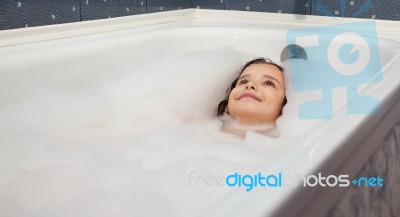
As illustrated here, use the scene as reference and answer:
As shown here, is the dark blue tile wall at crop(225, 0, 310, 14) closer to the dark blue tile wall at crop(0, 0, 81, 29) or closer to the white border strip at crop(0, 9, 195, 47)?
the white border strip at crop(0, 9, 195, 47)

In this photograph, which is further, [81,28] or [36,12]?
[81,28]

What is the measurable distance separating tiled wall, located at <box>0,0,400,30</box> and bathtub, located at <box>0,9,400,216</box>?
30 millimetres

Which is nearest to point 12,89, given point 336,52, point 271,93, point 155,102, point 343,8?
point 155,102

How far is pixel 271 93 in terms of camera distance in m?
1.19

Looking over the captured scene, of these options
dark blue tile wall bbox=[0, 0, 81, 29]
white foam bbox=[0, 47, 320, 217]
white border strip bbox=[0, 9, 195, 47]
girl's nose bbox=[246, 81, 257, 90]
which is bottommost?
white foam bbox=[0, 47, 320, 217]

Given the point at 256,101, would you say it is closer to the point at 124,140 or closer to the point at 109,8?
the point at 124,140

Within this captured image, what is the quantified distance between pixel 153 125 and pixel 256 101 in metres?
0.29

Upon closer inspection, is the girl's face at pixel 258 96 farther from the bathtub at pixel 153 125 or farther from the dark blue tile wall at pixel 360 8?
the dark blue tile wall at pixel 360 8

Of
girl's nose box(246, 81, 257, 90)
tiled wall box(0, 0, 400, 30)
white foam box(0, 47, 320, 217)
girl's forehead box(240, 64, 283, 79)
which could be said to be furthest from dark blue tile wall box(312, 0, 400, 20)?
girl's nose box(246, 81, 257, 90)

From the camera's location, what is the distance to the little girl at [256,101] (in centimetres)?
116

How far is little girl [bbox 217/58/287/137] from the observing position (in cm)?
116

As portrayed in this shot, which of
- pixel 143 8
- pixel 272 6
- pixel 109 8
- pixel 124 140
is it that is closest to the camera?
pixel 124 140

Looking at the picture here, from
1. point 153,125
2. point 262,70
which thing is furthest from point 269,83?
point 153,125

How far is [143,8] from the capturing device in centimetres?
167
